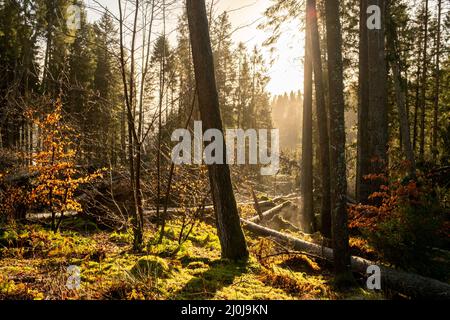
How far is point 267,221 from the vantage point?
44.9 ft

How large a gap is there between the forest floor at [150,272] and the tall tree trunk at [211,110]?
2.21 feet

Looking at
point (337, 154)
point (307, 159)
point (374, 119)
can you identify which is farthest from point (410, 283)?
point (307, 159)

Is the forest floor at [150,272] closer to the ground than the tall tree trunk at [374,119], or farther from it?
closer to the ground

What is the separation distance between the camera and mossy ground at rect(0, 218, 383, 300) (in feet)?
14.3

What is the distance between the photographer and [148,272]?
15.6 feet

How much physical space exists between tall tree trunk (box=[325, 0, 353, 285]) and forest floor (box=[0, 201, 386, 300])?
1.44ft

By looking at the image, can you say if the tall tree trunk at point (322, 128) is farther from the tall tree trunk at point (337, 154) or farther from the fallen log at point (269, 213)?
the tall tree trunk at point (337, 154)

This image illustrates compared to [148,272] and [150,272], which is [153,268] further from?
[148,272]

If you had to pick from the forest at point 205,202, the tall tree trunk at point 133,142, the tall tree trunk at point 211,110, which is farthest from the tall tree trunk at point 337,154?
the tall tree trunk at point 133,142

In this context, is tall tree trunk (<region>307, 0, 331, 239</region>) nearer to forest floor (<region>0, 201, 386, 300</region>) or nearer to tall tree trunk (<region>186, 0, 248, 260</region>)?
forest floor (<region>0, 201, 386, 300</region>)

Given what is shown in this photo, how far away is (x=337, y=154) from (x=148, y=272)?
146 inches

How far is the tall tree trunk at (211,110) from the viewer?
632cm
